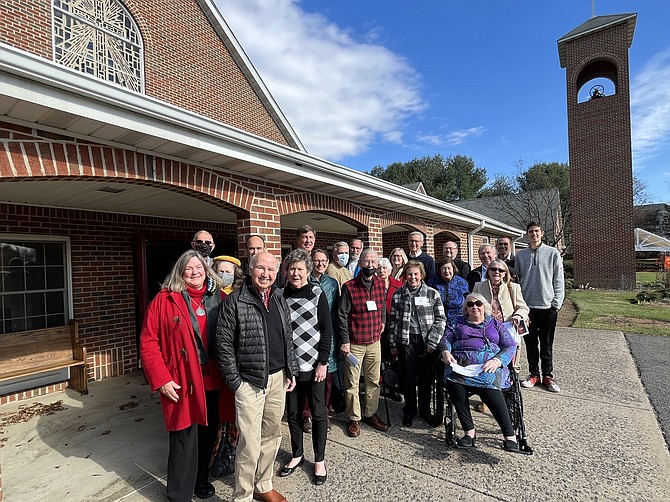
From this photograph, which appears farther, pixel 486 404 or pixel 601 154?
pixel 601 154

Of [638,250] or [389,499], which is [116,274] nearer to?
[389,499]

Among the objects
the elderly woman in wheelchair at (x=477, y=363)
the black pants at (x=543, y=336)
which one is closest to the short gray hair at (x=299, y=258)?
the elderly woman in wheelchair at (x=477, y=363)

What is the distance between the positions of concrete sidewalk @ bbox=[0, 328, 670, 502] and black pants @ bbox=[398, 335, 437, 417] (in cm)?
24

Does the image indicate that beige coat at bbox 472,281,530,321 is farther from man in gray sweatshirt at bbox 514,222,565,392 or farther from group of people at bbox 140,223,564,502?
man in gray sweatshirt at bbox 514,222,565,392

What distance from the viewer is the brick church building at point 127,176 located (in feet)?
8.04

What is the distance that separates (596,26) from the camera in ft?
51.9

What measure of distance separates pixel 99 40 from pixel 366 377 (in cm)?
787

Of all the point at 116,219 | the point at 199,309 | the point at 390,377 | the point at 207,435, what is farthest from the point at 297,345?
→ the point at 116,219

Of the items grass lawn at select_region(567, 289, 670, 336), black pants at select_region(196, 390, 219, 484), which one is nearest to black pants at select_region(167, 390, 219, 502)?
black pants at select_region(196, 390, 219, 484)

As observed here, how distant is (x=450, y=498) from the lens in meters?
2.49

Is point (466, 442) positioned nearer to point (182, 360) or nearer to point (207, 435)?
point (207, 435)

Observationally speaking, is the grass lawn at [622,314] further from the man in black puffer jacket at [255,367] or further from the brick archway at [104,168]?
the brick archway at [104,168]

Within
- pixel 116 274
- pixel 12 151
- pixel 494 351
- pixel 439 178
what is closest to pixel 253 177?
pixel 12 151

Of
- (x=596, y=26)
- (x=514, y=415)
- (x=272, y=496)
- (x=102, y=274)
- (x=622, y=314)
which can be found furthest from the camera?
(x=596, y=26)
